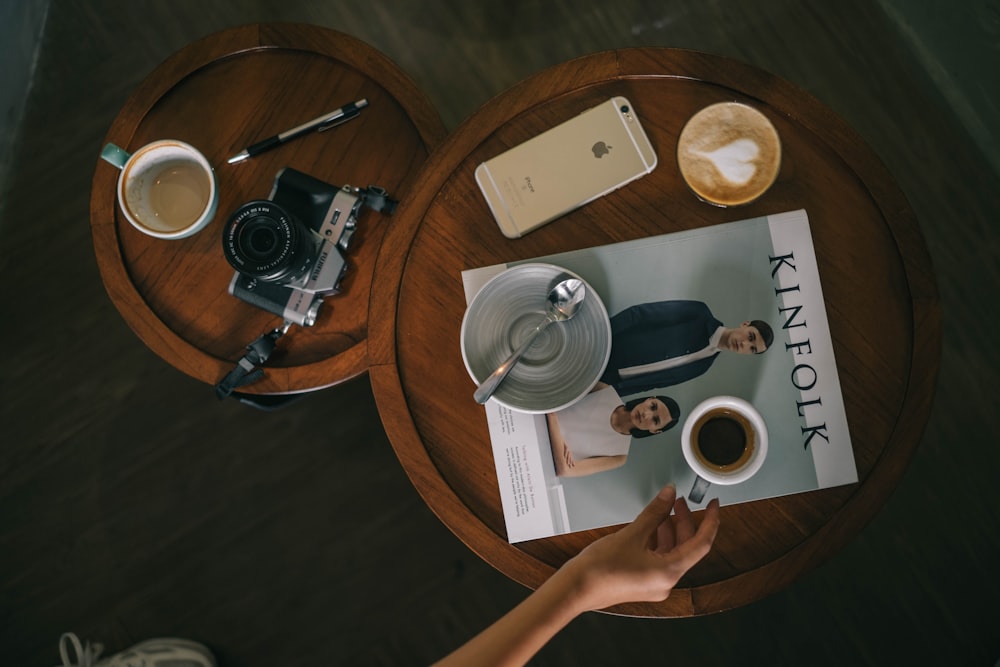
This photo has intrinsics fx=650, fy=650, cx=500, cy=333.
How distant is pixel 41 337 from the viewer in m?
1.40

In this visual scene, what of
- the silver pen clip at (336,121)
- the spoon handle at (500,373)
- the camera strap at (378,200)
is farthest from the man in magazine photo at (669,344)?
the silver pen clip at (336,121)

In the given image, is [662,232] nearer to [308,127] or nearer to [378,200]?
[378,200]

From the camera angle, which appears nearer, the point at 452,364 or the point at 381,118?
the point at 452,364

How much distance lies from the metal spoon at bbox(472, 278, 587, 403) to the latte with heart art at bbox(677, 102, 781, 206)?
0.64 ft

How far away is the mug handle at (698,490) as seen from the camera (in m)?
0.75

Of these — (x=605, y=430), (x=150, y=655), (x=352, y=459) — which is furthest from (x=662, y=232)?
(x=150, y=655)

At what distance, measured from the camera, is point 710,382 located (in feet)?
2.53

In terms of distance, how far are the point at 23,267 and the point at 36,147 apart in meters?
0.27

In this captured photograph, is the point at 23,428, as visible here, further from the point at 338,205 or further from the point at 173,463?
the point at 338,205

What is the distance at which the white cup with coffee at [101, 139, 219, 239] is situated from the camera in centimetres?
84

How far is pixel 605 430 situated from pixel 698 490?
0.41ft

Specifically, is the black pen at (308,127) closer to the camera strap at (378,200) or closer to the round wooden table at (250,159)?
the round wooden table at (250,159)

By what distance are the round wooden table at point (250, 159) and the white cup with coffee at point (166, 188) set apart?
0.04m

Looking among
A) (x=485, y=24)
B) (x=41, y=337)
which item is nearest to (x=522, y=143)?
(x=485, y=24)
